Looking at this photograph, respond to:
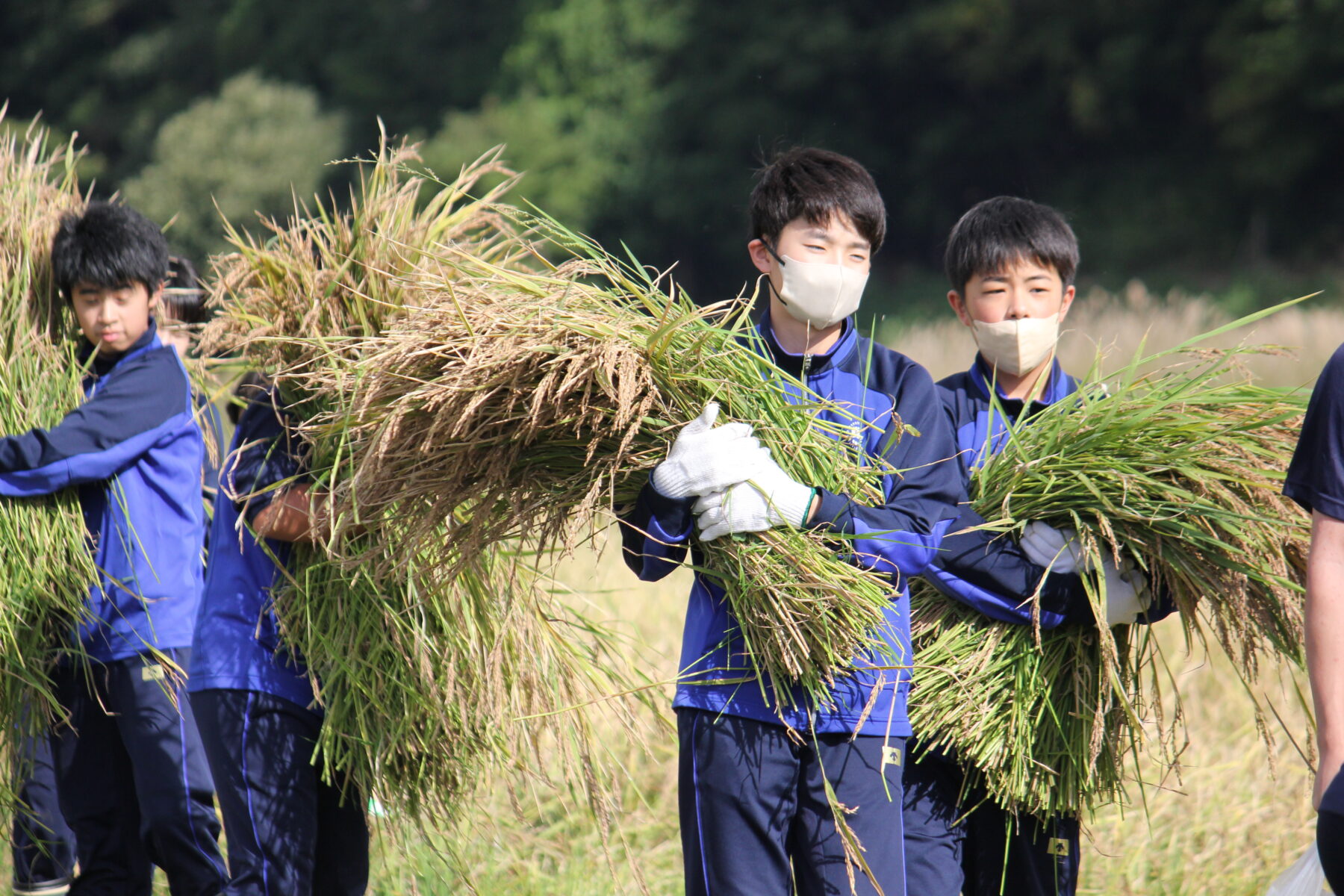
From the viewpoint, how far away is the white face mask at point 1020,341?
2650 mm

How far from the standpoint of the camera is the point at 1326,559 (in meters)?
1.84

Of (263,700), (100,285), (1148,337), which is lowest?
(263,700)

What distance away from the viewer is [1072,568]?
2.42 meters

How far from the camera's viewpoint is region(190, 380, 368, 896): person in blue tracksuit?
2.62 metres

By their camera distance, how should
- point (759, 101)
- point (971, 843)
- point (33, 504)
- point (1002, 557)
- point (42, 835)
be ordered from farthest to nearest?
point (759, 101), point (42, 835), point (33, 504), point (971, 843), point (1002, 557)

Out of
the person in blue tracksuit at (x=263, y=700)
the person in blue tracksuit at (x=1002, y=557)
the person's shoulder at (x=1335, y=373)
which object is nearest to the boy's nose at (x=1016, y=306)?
the person in blue tracksuit at (x=1002, y=557)

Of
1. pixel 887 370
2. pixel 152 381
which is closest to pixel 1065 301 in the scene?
pixel 887 370

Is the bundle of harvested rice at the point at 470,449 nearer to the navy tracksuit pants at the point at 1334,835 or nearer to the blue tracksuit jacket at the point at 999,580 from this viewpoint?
the blue tracksuit jacket at the point at 999,580

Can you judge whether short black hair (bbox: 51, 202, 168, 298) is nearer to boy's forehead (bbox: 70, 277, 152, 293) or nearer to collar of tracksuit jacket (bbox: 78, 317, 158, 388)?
boy's forehead (bbox: 70, 277, 152, 293)

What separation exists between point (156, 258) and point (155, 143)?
70.5ft

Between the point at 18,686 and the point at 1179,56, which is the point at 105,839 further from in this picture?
the point at 1179,56

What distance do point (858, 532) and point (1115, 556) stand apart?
1.70ft

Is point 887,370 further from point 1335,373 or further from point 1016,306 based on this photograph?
point 1335,373

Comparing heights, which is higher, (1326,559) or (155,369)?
(155,369)
